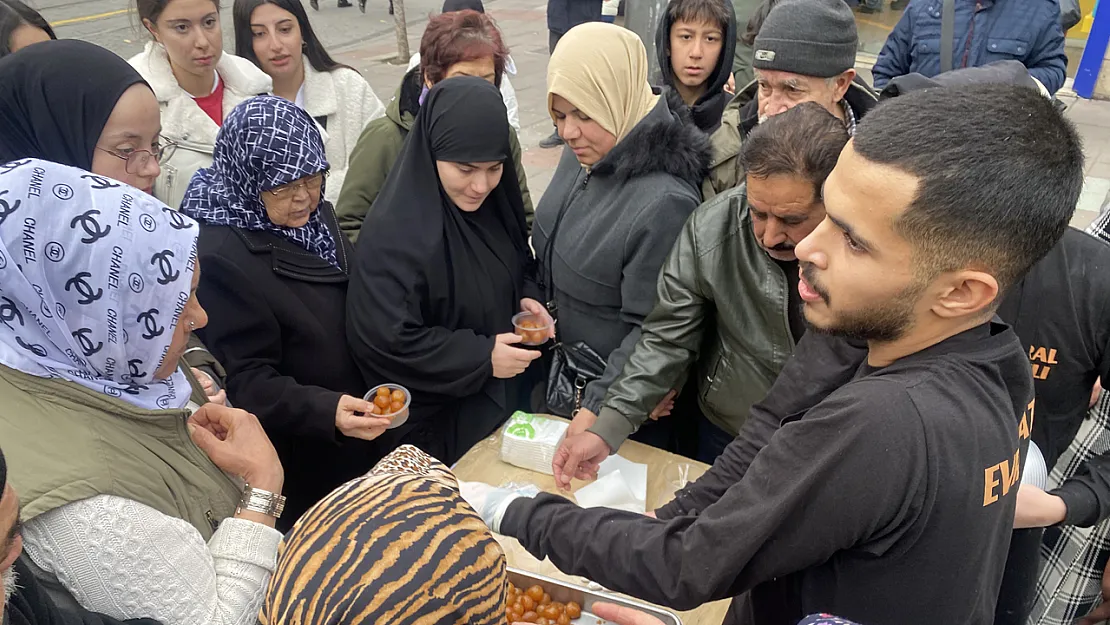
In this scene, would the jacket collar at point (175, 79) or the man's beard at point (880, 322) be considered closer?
the man's beard at point (880, 322)

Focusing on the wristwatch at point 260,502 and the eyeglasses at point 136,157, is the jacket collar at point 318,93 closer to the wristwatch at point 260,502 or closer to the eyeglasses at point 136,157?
the eyeglasses at point 136,157

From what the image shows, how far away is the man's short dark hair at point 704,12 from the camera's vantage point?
344 cm

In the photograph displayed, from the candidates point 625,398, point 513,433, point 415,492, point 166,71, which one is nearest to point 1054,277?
point 625,398

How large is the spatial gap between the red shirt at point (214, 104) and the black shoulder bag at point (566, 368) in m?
1.73

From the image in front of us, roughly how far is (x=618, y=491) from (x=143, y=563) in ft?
4.01

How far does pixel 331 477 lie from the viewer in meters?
2.66

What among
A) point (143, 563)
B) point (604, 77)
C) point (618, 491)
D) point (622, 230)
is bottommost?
point (618, 491)

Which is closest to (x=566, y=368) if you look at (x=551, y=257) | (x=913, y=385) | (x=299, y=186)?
(x=551, y=257)

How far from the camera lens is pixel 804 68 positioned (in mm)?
2695

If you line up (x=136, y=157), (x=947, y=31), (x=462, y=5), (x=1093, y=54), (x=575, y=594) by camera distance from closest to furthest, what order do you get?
(x=575, y=594), (x=136, y=157), (x=947, y=31), (x=462, y=5), (x=1093, y=54)

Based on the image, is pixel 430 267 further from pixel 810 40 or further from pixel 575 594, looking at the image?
pixel 810 40

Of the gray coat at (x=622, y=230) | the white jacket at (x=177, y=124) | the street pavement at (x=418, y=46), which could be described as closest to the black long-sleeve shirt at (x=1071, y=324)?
the gray coat at (x=622, y=230)

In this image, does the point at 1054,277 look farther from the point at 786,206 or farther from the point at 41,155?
the point at 41,155

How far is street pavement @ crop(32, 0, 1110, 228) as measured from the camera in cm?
682
